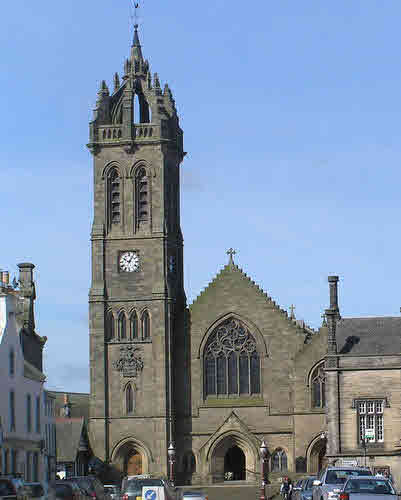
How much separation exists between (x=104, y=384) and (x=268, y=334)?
10348 mm

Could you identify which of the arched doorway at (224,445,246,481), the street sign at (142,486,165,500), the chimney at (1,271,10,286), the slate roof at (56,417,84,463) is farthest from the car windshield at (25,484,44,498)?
the slate roof at (56,417,84,463)

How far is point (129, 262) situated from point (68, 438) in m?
15.6

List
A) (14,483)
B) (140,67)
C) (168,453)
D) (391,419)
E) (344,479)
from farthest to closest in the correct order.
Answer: (140,67) → (168,453) → (391,419) → (344,479) → (14,483)

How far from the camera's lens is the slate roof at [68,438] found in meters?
95.3

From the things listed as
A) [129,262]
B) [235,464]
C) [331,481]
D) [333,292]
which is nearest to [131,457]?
[235,464]

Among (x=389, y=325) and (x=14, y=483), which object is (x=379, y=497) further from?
(x=389, y=325)

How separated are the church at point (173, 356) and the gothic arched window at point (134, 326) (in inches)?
2.4

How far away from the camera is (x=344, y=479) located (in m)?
43.5

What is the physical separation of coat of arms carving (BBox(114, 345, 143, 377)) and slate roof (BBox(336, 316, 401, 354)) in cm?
1378

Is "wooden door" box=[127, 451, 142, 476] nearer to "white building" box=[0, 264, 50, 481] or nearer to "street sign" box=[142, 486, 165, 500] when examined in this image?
"white building" box=[0, 264, 50, 481]

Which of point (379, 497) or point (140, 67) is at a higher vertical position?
point (140, 67)

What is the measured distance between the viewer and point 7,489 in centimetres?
3606

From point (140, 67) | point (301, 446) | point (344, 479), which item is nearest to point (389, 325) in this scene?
point (301, 446)

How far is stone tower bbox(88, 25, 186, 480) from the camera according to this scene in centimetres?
8556
